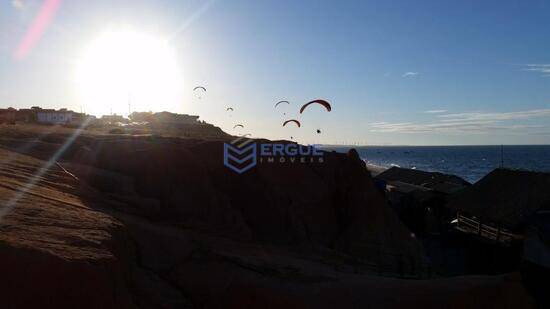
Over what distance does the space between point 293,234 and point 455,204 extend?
1450 centimetres

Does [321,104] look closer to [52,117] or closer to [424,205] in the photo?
[424,205]

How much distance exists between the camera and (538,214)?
76.8 ft

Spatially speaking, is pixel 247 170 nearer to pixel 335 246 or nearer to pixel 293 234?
pixel 293 234

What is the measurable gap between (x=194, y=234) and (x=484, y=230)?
1999cm

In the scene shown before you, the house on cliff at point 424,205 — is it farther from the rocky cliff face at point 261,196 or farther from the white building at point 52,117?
the white building at point 52,117

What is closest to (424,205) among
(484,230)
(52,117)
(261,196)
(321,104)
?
(484,230)

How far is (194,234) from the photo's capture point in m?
14.7

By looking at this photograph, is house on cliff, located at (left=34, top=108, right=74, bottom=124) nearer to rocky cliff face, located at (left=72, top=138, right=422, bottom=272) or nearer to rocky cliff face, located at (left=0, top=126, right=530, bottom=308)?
rocky cliff face, located at (left=0, top=126, right=530, bottom=308)

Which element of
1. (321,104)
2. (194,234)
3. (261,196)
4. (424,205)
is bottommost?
(424,205)

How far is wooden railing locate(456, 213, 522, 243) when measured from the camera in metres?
24.6

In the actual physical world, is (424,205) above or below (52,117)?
below

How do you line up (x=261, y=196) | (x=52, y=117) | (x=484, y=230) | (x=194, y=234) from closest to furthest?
(x=194, y=234) → (x=261, y=196) → (x=484, y=230) → (x=52, y=117)

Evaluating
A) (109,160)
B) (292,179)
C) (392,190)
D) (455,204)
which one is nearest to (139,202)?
(109,160)

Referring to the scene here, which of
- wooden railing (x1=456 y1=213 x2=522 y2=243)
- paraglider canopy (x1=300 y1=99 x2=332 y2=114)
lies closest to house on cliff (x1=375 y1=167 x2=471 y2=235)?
wooden railing (x1=456 y1=213 x2=522 y2=243)
